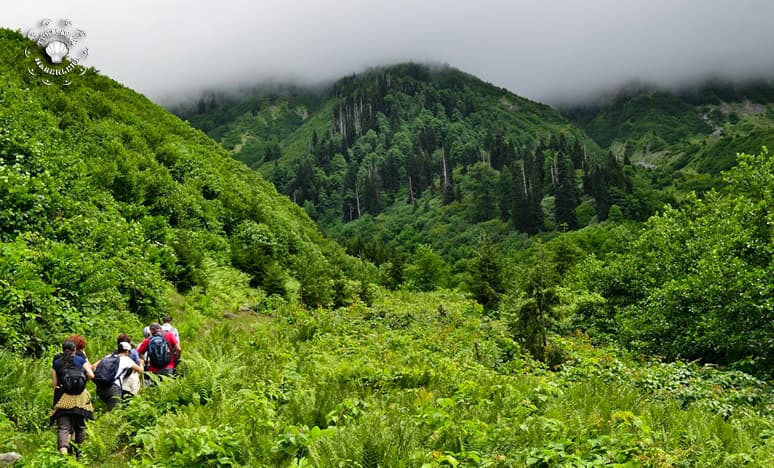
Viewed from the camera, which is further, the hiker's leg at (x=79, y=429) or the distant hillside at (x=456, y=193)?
the distant hillside at (x=456, y=193)

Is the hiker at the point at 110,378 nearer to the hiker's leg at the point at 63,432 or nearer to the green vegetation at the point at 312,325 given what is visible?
the green vegetation at the point at 312,325

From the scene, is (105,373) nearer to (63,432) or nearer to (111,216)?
(63,432)

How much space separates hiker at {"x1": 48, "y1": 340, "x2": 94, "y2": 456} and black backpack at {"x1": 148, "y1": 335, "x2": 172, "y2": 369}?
1.98 meters

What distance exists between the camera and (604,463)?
19.6 ft

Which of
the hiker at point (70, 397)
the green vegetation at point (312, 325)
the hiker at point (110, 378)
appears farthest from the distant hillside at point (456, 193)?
the hiker at point (70, 397)

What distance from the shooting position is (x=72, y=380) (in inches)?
282

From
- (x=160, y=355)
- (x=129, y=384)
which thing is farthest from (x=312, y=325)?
(x=129, y=384)

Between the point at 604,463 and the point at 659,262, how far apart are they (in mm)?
22833

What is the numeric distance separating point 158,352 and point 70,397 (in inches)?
89.9

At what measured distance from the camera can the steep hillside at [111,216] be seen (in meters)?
10.6

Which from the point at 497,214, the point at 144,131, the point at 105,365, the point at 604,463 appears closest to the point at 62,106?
the point at 144,131

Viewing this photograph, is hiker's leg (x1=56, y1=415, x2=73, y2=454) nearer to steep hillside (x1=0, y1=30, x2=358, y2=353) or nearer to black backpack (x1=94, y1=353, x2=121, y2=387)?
black backpack (x1=94, y1=353, x2=121, y2=387)

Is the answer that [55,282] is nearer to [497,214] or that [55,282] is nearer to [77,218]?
[77,218]

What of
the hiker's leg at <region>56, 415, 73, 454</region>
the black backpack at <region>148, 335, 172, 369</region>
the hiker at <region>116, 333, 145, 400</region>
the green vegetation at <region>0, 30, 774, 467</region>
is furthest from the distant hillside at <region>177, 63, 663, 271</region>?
the hiker's leg at <region>56, 415, 73, 454</region>
